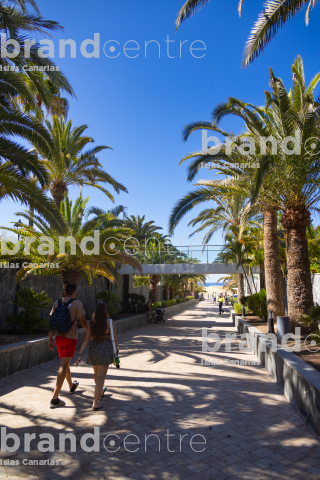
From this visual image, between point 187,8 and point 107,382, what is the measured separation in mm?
7497

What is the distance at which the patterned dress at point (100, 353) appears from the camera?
477cm

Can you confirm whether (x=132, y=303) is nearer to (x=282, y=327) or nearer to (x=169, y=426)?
(x=282, y=327)

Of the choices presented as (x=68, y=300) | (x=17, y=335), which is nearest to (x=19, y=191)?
(x=68, y=300)

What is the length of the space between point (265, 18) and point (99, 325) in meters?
6.43

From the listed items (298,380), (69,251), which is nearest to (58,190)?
→ (69,251)

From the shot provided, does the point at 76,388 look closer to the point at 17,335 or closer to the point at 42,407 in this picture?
the point at 42,407

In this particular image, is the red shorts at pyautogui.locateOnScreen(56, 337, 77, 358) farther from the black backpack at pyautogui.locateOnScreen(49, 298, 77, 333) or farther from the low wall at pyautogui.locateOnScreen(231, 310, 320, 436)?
the low wall at pyautogui.locateOnScreen(231, 310, 320, 436)

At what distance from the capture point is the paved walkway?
319 centimetres

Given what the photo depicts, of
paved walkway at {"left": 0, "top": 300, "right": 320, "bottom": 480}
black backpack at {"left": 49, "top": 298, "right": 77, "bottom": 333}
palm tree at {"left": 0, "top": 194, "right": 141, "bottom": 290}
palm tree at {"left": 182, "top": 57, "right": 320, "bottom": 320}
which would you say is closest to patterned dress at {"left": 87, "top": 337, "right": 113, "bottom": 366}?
black backpack at {"left": 49, "top": 298, "right": 77, "bottom": 333}

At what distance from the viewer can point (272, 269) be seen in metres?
11.2

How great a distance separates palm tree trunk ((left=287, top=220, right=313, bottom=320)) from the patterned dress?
576 cm

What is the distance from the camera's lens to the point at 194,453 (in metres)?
3.51

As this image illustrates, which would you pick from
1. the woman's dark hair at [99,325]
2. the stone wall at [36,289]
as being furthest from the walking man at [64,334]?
the stone wall at [36,289]

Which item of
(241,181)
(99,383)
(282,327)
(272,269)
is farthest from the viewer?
(272,269)
